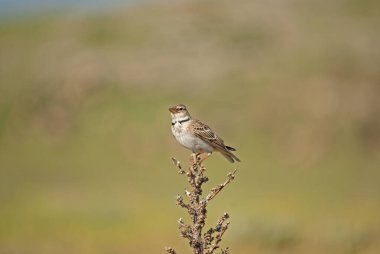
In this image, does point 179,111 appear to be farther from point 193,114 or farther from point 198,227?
point 193,114

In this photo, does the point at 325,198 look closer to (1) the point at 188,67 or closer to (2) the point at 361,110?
(2) the point at 361,110

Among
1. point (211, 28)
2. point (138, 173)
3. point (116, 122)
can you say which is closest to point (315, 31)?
point (211, 28)

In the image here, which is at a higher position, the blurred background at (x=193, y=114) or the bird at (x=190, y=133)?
the blurred background at (x=193, y=114)

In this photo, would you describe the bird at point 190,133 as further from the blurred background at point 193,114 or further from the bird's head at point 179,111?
the blurred background at point 193,114

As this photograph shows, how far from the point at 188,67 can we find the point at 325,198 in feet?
73.7

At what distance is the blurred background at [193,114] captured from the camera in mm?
25516

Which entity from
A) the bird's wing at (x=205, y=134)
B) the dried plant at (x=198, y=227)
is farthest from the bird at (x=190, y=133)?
the dried plant at (x=198, y=227)

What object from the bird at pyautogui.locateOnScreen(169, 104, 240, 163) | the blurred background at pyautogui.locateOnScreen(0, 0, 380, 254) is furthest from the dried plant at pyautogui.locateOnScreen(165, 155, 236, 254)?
the blurred background at pyautogui.locateOnScreen(0, 0, 380, 254)

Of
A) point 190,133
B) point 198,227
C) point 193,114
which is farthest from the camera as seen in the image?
point 193,114

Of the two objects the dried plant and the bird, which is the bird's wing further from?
the dried plant

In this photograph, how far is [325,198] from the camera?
99.6 feet

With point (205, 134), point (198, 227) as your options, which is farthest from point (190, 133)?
point (198, 227)

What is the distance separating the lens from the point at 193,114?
43.6 meters

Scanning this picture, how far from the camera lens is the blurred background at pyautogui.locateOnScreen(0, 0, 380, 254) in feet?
83.7
